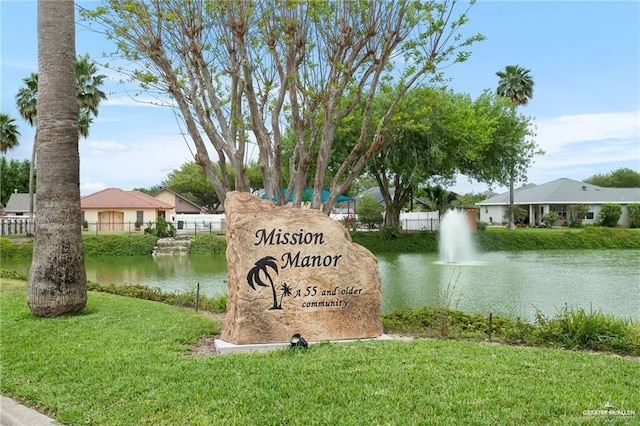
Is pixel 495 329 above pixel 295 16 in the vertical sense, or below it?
below

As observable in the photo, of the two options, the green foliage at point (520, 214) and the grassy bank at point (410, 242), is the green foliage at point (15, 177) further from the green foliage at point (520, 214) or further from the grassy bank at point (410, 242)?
the green foliage at point (520, 214)

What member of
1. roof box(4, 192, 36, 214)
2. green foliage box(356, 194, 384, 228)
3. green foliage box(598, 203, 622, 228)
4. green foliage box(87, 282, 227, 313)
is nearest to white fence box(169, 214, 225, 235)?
green foliage box(356, 194, 384, 228)

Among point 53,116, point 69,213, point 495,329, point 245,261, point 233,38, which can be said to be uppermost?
point 233,38

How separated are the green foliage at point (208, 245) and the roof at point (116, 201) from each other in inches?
475

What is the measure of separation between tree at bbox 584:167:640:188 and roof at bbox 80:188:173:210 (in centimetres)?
5107

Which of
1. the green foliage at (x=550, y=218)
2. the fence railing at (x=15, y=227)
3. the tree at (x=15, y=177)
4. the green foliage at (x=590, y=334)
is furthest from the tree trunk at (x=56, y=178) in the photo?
the tree at (x=15, y=177)

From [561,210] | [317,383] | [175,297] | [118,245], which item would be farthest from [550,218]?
[317,383]

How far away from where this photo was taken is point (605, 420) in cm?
392

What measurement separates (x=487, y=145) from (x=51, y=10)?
81.4 feet

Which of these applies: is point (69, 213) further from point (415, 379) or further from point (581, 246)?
point (581, 246)

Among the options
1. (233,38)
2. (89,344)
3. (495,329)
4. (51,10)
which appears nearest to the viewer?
(89,344)

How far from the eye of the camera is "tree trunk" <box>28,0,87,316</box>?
27.1 feet

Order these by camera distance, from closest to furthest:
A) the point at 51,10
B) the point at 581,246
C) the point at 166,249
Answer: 1. the point at 51,10
2. the point at 166,249
3. the point at 581,246

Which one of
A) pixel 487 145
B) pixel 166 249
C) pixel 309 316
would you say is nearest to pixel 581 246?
pixel 487 145
